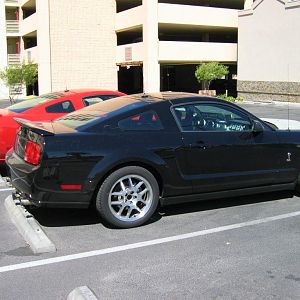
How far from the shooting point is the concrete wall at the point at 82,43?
38.2 m

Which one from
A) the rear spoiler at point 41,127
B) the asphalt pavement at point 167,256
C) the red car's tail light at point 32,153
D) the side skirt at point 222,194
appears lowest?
the asphalt pavement at point 167,256

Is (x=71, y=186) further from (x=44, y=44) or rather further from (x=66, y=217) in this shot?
(x=44, y=44)

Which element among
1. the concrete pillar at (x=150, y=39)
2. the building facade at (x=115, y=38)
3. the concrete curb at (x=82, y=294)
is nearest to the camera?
the concrete curb at (x=82, y=294)

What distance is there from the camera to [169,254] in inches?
188

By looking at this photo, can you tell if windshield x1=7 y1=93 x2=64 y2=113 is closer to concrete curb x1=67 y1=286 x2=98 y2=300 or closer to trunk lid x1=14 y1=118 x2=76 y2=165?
trunk lid x1=14 y1=118 x2=76 y2=165

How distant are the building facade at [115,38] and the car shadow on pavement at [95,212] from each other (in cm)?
2989

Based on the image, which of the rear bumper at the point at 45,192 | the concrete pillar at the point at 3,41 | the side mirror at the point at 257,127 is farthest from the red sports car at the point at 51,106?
the concrete pillar at the point at 3,41

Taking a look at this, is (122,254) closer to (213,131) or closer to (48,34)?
(213,131)

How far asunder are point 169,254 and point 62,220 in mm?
1676

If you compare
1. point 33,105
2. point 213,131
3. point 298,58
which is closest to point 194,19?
point 298,58

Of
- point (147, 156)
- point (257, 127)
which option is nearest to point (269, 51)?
point (257, 127)

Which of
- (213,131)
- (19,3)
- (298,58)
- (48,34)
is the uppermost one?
(19,3)

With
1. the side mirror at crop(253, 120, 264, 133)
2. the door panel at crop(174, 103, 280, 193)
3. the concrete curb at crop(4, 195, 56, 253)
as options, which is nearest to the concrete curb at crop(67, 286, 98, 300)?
the concrete curb at crop(4, 195, 56, 253)

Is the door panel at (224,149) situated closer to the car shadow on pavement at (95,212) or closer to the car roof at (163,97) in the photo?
the car roof at (163,97)
